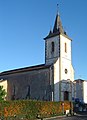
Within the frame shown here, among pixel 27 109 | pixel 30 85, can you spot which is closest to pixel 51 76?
pixel 30 85

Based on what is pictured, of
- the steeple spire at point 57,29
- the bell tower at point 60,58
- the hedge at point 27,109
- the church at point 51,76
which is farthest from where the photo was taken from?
the steeple spire at point 57,29

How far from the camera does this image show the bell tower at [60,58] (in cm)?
4119

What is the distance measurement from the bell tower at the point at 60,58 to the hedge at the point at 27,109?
911 cm

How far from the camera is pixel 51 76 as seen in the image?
40.3 metres

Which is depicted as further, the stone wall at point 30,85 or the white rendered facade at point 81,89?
the white rendered facade at point 81,89

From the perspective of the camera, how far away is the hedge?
81.8ft

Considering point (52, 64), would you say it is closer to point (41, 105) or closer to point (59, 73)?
point (59, 73)

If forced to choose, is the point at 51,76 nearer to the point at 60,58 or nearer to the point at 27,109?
the point at 60,58

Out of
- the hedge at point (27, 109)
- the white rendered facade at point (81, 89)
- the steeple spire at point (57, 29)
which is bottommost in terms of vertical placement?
the hedge at point (27, 109)

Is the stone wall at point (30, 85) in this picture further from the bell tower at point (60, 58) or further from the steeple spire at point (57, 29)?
the steeple spire at point (57, 29)

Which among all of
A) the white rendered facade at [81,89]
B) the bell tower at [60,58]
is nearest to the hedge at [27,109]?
the bell tower at [60,58]

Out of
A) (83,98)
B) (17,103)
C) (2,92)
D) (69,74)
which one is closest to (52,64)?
(69,74)

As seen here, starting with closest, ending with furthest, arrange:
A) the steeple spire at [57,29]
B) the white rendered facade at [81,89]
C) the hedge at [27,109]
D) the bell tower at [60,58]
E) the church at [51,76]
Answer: the hedge at [27,109]
the church at [51,76]
the bell tower at [60,58]
the steeple spire at [57,29]
the white rendered facade at [81,89]

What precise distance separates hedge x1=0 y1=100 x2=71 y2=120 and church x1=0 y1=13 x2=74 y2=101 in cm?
857
